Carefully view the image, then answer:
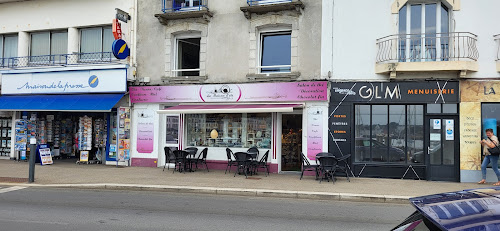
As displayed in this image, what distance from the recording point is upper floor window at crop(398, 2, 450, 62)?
41.3 feet

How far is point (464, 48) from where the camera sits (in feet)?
40.0

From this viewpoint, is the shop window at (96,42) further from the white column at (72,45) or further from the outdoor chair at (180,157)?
the outdoor chair at (180,157)

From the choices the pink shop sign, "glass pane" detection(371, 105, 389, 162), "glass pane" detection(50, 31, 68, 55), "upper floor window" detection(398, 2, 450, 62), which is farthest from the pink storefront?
"glass pane" detection(50, 31, 68, 55)

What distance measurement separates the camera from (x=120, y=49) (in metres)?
14.9

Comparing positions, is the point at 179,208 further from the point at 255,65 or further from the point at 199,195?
the point at 255,65

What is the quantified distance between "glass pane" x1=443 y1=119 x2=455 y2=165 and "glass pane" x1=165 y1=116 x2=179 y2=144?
986cm

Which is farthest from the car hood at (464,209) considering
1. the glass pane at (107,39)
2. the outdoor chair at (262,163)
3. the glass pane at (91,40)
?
the glass pane at (91,40)

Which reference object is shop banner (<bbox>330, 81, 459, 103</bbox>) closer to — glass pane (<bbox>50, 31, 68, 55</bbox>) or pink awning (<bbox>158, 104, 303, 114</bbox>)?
pink awning (<bbox>158, 104, 303, 114</bbox>)

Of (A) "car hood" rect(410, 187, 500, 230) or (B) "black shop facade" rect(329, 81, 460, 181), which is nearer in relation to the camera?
(A) "car hood" rect(410, 187, 500, 230)

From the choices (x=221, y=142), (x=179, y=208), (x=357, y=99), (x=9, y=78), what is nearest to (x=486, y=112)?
(x=357, y=99)

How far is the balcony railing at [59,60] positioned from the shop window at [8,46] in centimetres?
29

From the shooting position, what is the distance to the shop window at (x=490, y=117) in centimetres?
1208

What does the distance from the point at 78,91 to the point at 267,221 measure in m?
11.9

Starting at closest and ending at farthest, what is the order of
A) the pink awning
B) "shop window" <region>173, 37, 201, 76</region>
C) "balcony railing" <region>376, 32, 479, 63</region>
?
"balcony railing" <region>376, 32, 479, 63</region>, the pink awning, "shop window" <region>173, 37, 201, 76</region>
